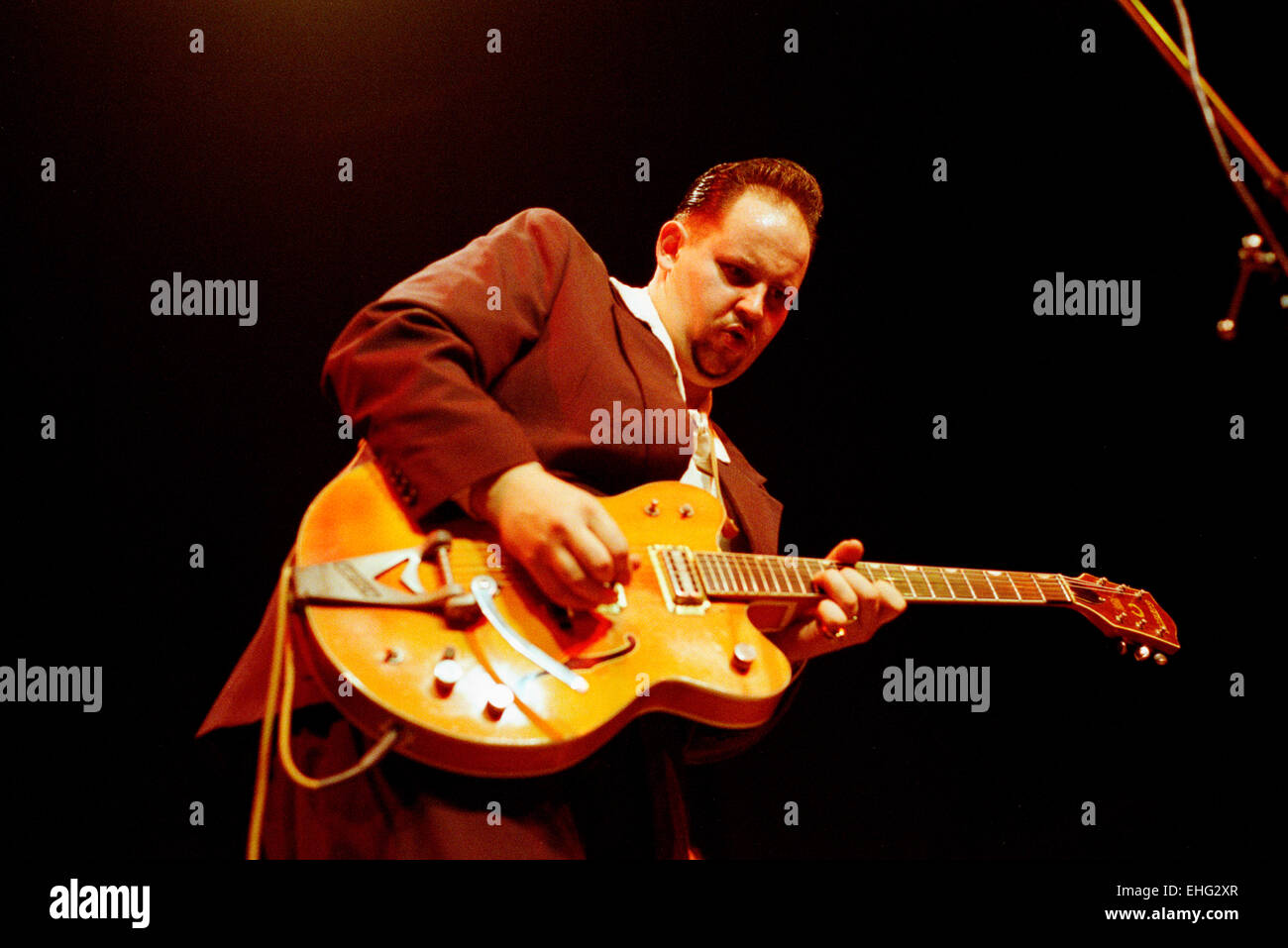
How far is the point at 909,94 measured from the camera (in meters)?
3.02

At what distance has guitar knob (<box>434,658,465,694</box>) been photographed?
4.40 feet

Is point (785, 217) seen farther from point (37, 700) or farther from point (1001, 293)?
point (37, 700)

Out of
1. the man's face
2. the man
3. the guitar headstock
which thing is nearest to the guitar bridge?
the man

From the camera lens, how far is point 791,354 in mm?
3182

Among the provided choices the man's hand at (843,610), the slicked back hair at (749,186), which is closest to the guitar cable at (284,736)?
the man's hand at (843,610)

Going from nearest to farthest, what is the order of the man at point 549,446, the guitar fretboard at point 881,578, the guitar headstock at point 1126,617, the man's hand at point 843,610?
the man at point 549,446
the guitar fretboard at point 881,578
the man's hand at point 843,610
the guitar headstock at point 1126,617

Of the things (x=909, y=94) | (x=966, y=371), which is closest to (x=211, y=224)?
(x=909, y=94)

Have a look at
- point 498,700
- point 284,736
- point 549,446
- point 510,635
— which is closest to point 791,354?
point 549,446

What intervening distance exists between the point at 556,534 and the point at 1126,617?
66.5 inches

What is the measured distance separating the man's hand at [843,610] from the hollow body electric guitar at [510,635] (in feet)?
0.39

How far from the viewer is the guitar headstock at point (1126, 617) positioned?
2.32 metres

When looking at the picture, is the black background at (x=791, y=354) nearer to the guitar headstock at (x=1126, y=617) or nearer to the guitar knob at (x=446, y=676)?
the guitar headstock at (x=1126, y=617)

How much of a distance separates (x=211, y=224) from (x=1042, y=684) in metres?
3.04

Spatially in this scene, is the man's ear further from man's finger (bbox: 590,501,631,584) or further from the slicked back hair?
man's finger (bbox: 590,501,631,584)
